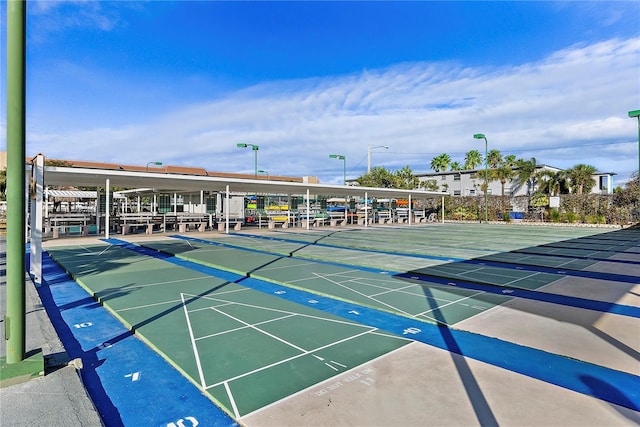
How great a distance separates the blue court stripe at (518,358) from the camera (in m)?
3.69

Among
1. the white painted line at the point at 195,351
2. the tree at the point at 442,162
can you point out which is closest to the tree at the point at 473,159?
the tree at the point at 442,162

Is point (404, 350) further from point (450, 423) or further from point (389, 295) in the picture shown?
point (389, 295)

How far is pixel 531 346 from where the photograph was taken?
4.80 m

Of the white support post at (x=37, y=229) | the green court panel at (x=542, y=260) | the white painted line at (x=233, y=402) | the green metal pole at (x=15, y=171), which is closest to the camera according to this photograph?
the white painted line at (x=233, y=402)

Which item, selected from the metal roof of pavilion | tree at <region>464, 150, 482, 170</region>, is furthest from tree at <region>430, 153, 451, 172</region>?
the metal roof of pavilion

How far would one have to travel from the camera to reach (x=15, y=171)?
138 inches

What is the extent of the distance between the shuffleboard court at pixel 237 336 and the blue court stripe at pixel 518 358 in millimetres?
418

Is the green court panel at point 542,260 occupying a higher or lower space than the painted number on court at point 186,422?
higher

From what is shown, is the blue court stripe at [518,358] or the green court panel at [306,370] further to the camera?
the blue court stripe at [518,358]

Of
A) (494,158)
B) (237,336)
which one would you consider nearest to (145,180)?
(237,336)

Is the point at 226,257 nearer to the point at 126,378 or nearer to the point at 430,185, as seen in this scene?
the point at 126,378

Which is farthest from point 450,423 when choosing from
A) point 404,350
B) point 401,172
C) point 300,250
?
point 401,172

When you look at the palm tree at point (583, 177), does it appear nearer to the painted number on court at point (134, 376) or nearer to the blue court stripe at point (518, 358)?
the blue court stripe at point (518, 358)

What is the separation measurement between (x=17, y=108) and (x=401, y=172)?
179 ft
